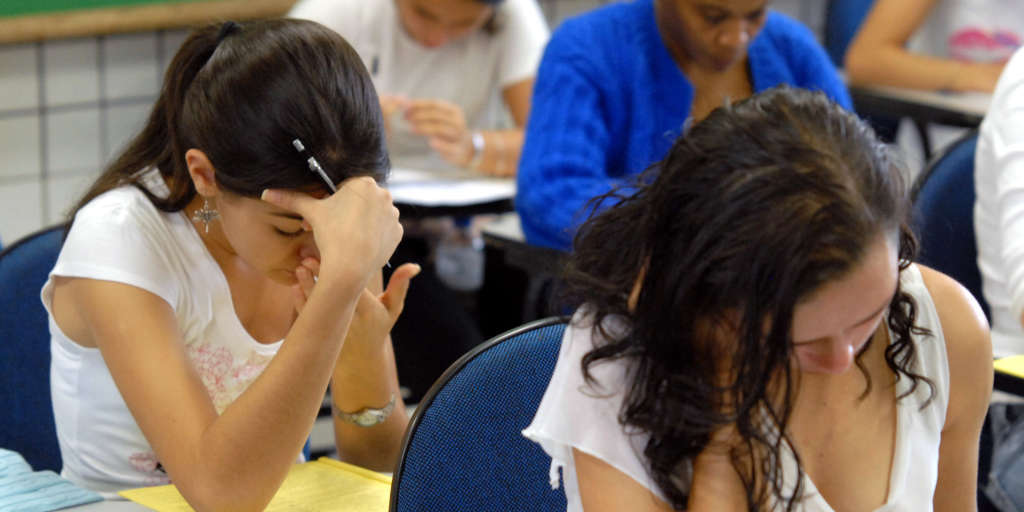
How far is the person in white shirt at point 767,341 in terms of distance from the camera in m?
0.96

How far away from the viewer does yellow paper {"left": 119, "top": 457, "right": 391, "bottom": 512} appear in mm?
1342

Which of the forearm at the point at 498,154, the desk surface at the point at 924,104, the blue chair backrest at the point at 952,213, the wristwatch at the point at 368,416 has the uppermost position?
the wristwatch at the point at 368,416

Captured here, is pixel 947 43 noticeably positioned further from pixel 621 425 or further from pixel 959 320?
pixel 621 425

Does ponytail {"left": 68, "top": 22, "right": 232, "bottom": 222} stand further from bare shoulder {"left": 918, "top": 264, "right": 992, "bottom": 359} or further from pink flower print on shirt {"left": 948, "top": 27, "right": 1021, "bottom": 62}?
pink flower print on shirt {"left": 948, "top": 27, "right": 1021, "bottom": 62}

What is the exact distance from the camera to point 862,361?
118cm

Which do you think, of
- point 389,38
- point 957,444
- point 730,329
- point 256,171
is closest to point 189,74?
point 256,171

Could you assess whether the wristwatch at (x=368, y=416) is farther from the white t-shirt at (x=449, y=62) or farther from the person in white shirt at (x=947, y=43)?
the person in white shirt at (x=947, y=43)

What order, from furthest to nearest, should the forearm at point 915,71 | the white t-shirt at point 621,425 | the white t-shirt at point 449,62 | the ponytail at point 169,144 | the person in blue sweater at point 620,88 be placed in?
the forearm at point 915,71 → the white t-shirt at point 449,62 → the person in blue sweater at point 620,88 → the ponytail at point 169,144 → the white t-shirt at point 621,425

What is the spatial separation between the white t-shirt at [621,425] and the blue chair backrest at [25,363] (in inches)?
33.8

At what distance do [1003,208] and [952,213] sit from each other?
25 centimetres

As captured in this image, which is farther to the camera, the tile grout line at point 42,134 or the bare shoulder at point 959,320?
the tile grout line at point 42,134

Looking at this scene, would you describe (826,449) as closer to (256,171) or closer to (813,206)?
(813,206)

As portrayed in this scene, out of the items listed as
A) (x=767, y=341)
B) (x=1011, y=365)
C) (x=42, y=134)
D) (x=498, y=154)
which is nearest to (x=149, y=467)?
(x=767, y=341)

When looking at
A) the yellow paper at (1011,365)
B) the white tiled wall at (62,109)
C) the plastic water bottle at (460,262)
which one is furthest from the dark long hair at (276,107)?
the white tiled wall at (62,109)
